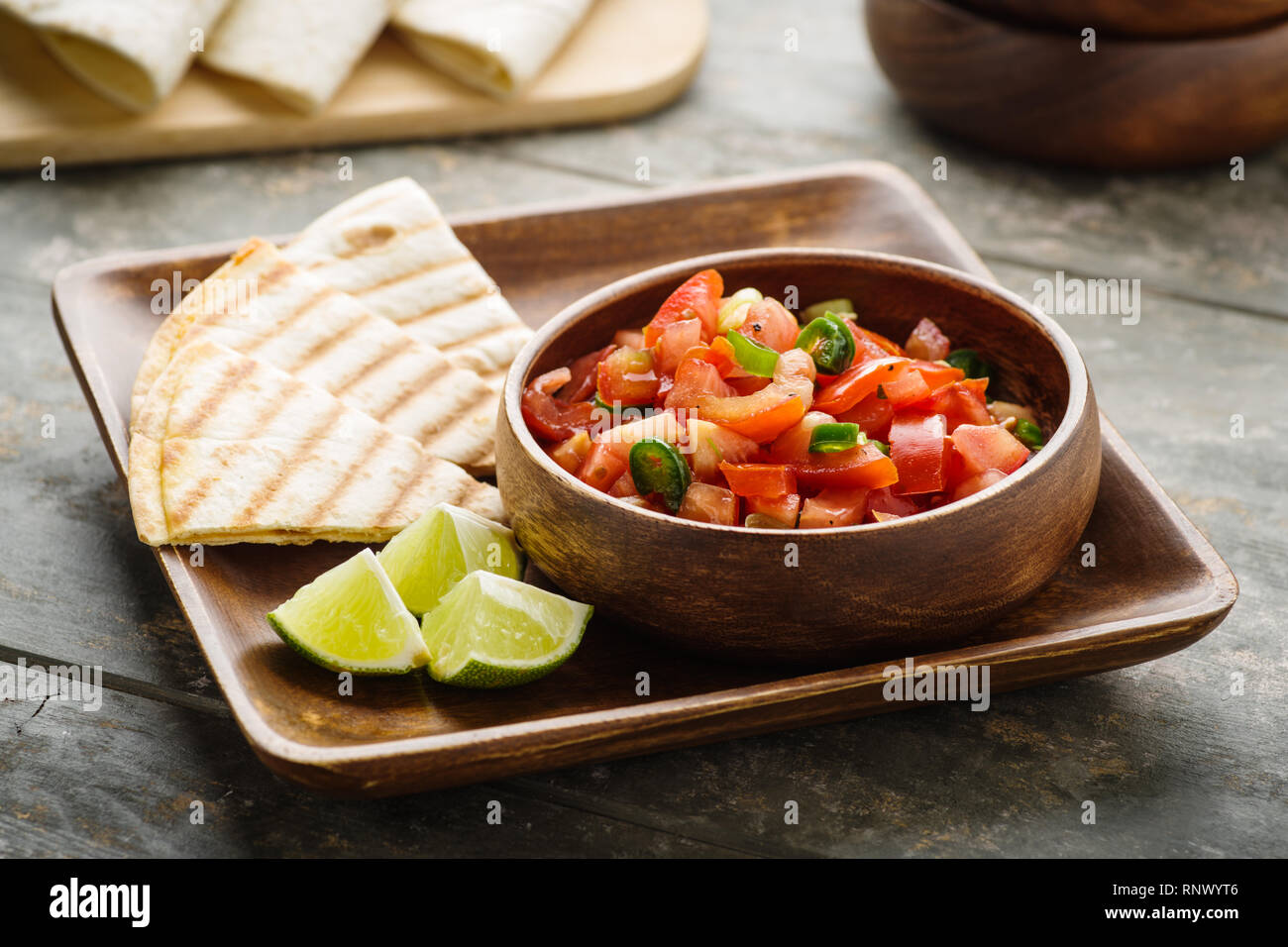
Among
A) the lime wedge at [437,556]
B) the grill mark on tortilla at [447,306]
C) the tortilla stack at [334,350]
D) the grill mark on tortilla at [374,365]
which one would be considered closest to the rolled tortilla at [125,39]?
the tortilla stack at [334,350]

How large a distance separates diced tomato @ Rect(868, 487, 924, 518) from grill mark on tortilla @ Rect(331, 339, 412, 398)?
3.44 feet

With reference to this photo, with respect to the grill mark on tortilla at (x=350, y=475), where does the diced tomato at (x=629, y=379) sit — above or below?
above

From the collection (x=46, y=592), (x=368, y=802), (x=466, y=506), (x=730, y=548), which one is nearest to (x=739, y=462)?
(x=730, y=548)

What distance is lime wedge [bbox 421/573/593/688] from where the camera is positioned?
1.89 meters

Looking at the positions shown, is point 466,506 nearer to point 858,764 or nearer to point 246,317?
point 246,317

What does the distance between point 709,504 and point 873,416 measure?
339 millimetres

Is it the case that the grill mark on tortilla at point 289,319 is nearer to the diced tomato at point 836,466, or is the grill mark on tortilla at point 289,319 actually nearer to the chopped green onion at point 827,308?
the chopped green onion at point 827,308

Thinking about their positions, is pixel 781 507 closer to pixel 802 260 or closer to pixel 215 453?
pixel 802 260

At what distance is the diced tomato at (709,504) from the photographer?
6.40 ft

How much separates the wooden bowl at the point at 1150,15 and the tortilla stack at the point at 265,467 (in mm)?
2155
